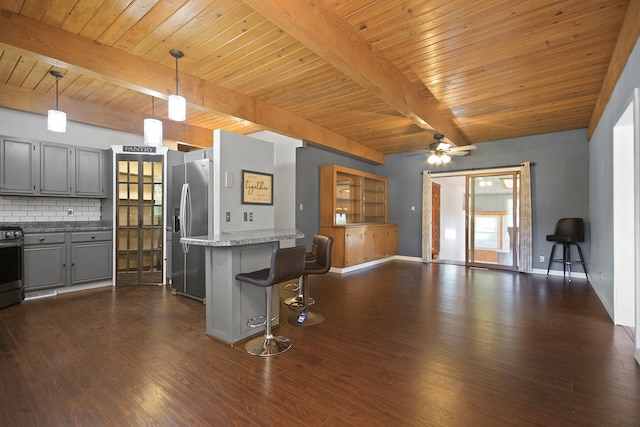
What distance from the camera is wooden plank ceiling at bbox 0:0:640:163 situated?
2361 mm

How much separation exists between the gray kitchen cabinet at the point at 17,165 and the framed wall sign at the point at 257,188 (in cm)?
303

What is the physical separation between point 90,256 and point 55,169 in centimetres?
136

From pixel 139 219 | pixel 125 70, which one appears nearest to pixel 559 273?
pixel 125 70

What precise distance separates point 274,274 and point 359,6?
7.12 ft

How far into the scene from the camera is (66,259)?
436cm

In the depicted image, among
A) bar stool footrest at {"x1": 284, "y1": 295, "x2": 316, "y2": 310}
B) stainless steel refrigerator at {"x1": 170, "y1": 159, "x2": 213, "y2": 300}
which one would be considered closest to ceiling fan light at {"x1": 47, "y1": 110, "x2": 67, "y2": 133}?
stainless steel refrigerator at {"x1": 170, "y1": 159, "x2": 213, "y2": 300}

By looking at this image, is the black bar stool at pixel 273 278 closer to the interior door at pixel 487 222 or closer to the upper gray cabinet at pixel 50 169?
the upper gray cabinet at pixel 50 169

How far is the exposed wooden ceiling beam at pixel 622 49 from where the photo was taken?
228cm

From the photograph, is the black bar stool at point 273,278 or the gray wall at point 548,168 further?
the gray wall at point 548,168

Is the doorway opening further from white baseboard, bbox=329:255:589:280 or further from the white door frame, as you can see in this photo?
Result: the white door frame

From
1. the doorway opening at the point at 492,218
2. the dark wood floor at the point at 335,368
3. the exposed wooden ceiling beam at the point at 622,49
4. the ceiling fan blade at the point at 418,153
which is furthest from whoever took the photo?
the ceiling fan blade at the point at 418,153

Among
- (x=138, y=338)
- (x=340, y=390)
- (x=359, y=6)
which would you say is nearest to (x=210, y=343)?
(x=138, y=338)

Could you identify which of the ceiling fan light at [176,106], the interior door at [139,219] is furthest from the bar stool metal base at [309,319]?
the interior door at [139,219]

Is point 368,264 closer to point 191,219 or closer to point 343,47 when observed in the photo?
point 191,219
